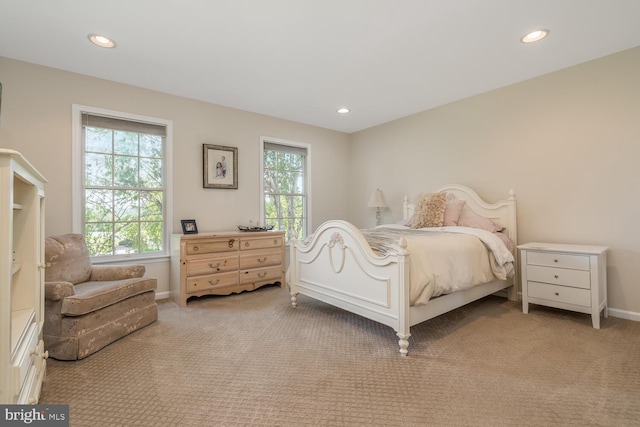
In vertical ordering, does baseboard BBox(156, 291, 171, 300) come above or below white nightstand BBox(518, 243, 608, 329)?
below

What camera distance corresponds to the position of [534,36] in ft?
7.90

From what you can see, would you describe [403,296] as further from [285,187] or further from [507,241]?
[285,187]

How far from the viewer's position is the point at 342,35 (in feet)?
7.79

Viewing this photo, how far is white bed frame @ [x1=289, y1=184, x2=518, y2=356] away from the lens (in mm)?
2129

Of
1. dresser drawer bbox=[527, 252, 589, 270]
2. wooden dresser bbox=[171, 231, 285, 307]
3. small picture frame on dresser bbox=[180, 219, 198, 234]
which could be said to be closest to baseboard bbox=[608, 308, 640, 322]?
dresser drawer bbox=[527, 252, 589, 270]

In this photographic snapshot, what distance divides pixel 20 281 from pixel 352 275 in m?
2.05

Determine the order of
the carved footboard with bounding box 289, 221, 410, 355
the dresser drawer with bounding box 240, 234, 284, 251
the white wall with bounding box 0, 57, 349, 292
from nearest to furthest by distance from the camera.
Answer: the carved footboard with bounding box 289, 221, 410, 355, the white wall with bounding box 0, 57, 349, 292, the dresser drawer with bounding box 240, 234, 284, 251

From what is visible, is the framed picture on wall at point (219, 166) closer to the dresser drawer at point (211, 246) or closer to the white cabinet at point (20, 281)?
the dresser drawer at point (211, 246)

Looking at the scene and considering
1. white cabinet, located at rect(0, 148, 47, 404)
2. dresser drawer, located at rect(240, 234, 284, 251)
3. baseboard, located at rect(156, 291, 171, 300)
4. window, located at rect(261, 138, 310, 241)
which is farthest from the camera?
window, located at rect(261, 138, 310, 241)

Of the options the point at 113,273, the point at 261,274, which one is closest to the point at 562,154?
the point at 261,274

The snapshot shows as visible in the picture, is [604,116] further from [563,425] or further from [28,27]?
[28,27]

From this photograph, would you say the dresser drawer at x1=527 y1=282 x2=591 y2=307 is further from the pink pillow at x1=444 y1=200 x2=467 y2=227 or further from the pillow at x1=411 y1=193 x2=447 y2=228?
the pillow at x1=411 y1=193 x2=447 y2=228

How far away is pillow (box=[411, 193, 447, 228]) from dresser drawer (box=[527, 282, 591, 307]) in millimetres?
1084

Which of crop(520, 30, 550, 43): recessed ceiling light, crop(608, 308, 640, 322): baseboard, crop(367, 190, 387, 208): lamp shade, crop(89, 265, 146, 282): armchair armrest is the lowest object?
crop(608, 308, 640, 322): baseboard
